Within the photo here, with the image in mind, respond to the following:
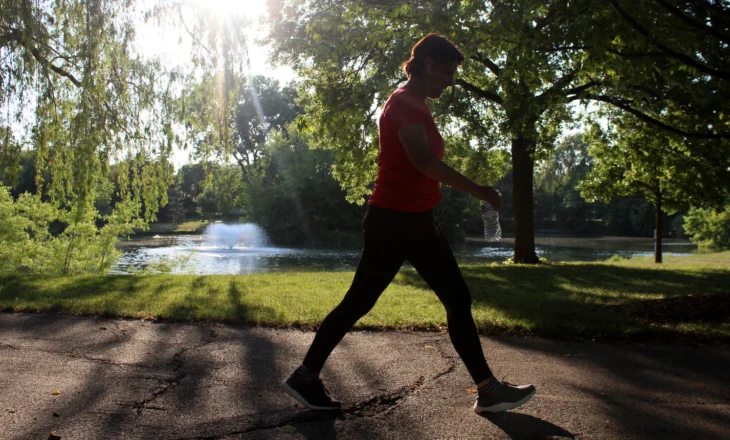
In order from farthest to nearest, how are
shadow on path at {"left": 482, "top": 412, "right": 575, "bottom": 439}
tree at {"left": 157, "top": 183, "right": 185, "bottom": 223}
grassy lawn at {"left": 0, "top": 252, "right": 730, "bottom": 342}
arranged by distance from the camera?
tree at {"left": 157, "top": 183, "right": 185, "bottom": 223} → grassy lawn at {"left": 0, "top": 252, "right": 730, "bottom": 342} → shadow on path at {"left": 482, "top": 412, "right": 575, "bottom": 439}

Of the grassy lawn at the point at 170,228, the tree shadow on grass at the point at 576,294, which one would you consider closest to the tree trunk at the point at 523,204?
the tree shadow on grass at the point at 576,294

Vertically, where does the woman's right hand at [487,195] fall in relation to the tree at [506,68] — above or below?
below

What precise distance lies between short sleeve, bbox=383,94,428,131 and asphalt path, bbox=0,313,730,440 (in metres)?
1.65

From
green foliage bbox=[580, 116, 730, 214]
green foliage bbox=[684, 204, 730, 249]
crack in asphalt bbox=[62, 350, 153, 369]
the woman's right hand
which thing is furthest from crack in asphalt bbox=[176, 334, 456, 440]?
green foliage bbox=[684, 204, 730, 249]

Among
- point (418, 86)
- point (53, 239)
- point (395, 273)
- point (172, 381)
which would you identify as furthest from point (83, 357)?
point (53, 239)

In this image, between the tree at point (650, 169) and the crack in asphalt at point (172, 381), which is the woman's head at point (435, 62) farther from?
the tree at point (650, 169)

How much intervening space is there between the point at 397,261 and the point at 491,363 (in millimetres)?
1715

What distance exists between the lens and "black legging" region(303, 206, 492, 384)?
330 cm

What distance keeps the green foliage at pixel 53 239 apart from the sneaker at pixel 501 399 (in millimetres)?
14413

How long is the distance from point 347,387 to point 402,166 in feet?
5.05

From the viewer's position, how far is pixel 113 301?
7.35m

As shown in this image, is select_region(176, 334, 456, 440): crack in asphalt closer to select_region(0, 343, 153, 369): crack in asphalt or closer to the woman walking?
the woman walking

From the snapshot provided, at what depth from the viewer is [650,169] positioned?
59.2 ft

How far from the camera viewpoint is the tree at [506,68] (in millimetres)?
7918
